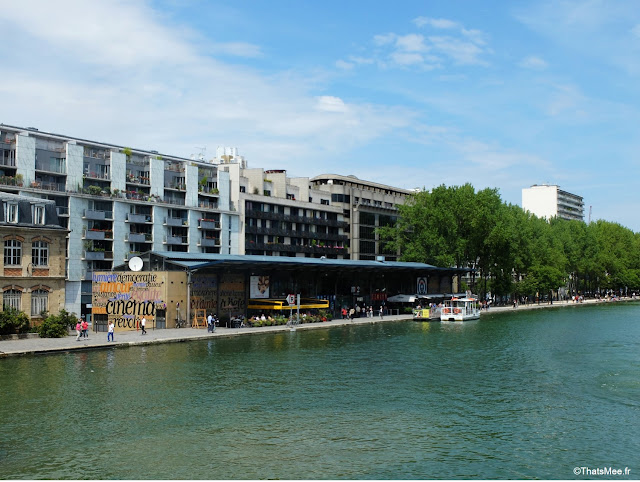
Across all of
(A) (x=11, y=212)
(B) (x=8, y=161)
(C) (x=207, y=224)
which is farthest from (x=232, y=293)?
(B) (x=8, y=161)

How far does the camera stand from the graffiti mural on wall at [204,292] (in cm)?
7606

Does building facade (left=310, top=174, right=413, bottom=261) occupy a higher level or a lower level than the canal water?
higher

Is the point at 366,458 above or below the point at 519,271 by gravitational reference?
below

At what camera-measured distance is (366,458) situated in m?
24.9

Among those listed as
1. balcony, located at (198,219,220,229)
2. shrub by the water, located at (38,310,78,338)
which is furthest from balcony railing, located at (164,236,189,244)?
shrub by the water, located at (38,310,78,338)

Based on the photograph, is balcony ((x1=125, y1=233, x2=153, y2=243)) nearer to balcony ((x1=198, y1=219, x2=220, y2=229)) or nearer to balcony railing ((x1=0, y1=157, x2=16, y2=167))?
balcony ((x1=198, y1=219, x2=220, y2=229))

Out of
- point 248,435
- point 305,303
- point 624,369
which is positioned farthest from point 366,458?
point 305,303

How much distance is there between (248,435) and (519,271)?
12987cm

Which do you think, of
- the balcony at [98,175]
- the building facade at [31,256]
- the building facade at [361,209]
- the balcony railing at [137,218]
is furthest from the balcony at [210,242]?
the building facade at [31,256]

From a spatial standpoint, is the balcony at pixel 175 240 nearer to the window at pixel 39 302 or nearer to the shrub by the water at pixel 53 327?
the window at pixel 39 302

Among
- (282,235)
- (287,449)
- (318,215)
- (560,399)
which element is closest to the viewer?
(287,449)

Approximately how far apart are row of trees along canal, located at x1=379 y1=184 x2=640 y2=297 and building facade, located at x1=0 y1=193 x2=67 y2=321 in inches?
3202

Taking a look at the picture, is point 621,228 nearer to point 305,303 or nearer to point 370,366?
point 305,303

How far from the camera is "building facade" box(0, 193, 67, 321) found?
2288 inches
